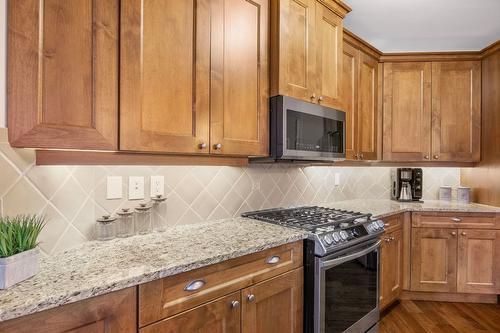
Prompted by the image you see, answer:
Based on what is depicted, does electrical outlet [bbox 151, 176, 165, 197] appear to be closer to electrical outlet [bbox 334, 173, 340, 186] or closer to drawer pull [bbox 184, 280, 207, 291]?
drawer pull [bbox 184, 280, 207, 291]

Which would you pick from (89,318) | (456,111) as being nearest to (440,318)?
(456,111)

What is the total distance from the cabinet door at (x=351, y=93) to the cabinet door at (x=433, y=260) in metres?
0.99

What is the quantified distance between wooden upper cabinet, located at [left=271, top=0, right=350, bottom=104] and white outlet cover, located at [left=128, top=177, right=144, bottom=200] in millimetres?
941

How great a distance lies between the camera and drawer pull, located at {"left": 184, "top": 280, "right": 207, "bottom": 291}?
1104mm

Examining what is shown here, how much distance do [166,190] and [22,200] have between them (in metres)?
0.65

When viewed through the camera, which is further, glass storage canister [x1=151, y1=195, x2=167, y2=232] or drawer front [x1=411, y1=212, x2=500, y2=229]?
drawer front [x1=411, y1=212, x2=500, y2=229]

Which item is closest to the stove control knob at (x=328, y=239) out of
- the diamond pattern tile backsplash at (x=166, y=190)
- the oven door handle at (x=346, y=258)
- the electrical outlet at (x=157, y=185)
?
the oven door handle at (x=346, y=258)

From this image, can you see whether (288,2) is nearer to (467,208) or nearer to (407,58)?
(407,58)

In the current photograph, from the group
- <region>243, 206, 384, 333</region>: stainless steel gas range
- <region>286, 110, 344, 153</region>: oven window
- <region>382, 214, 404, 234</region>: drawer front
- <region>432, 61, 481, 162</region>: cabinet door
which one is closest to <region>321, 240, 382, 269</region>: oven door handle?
<region>243, 206, 384, 333</region>: stainless steel gas range

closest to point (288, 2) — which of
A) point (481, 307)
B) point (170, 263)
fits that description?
point (170, 263)

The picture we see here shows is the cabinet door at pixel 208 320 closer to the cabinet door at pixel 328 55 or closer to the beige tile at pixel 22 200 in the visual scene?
the beige tile at pixel 22 200

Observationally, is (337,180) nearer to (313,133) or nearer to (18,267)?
(313,133)

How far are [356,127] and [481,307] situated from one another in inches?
79.1

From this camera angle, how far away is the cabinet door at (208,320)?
1.04 metres
